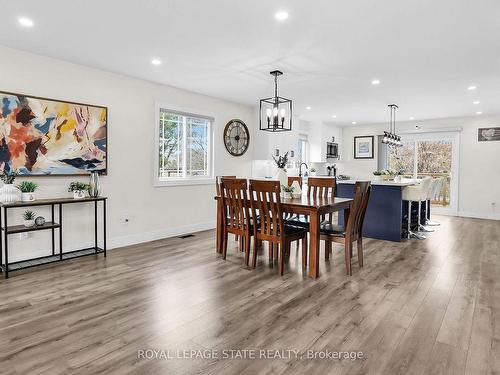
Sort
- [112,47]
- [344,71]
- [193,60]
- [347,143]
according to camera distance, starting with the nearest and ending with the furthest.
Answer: [112,47], [193,60], [344,71], [347,143]

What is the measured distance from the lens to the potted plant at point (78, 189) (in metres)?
4.02

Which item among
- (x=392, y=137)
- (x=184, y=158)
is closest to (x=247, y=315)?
(x=184, y=158)

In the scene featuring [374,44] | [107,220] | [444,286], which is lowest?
[444,286]

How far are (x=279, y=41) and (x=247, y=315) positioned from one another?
2656 mm

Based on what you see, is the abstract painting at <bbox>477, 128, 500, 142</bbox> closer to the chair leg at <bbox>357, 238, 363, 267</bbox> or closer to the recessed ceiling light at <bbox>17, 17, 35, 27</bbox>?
the chair leg at <bbox>357, 238, 363, 267</bbox>

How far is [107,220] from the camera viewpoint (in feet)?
15.0

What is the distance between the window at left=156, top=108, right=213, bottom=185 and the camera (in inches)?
213

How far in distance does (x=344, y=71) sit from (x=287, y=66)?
807 millimetres

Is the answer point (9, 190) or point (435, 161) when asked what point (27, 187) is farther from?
point (435, 161)

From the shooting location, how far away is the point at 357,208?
139 inches

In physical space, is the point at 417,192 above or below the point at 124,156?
below

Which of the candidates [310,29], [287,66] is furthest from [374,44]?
[287,66]

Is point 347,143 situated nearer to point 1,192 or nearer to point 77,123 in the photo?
point 77,123

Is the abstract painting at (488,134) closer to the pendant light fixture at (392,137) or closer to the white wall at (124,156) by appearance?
the pendant light fixture at (392,137)
